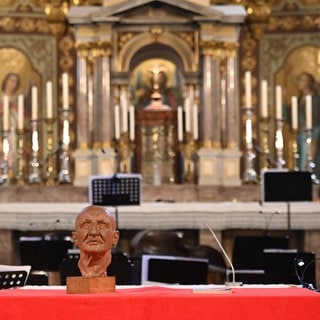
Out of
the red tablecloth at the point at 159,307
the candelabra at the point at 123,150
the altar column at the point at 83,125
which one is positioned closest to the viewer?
the red tablecloth at the point at 159,307

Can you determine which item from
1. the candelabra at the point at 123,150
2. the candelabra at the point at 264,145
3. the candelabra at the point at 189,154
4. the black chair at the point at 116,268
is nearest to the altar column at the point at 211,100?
the candelabra at the point at 189,154

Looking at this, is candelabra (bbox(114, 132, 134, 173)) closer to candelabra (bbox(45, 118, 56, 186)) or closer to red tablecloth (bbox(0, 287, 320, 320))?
candelabra (bbox(45, 118, 56, 186))

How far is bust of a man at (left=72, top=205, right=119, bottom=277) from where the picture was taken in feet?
14.7

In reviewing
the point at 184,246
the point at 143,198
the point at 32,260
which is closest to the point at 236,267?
the point at 184,246

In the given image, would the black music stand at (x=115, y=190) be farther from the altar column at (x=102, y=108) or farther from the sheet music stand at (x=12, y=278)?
the sheet music stand at (x=12, y=278)

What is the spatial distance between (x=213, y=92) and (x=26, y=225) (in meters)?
4.11

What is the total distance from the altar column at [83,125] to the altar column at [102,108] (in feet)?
0.40

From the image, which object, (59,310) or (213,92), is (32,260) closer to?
(213,92)

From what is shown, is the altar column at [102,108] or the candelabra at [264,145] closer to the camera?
the altar column at [102,108]

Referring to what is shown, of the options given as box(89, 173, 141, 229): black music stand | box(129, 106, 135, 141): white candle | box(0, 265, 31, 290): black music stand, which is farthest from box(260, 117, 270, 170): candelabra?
box(0, 265, 31, 290): black music stand

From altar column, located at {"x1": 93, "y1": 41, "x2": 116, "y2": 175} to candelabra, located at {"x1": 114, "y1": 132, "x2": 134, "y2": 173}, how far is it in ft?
0.33

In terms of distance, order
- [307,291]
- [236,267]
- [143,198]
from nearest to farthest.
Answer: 1. [307,291]
2. [236,267]
3. [143,198]

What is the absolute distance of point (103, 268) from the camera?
456 centimetres

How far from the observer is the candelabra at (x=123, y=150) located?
14375mm
